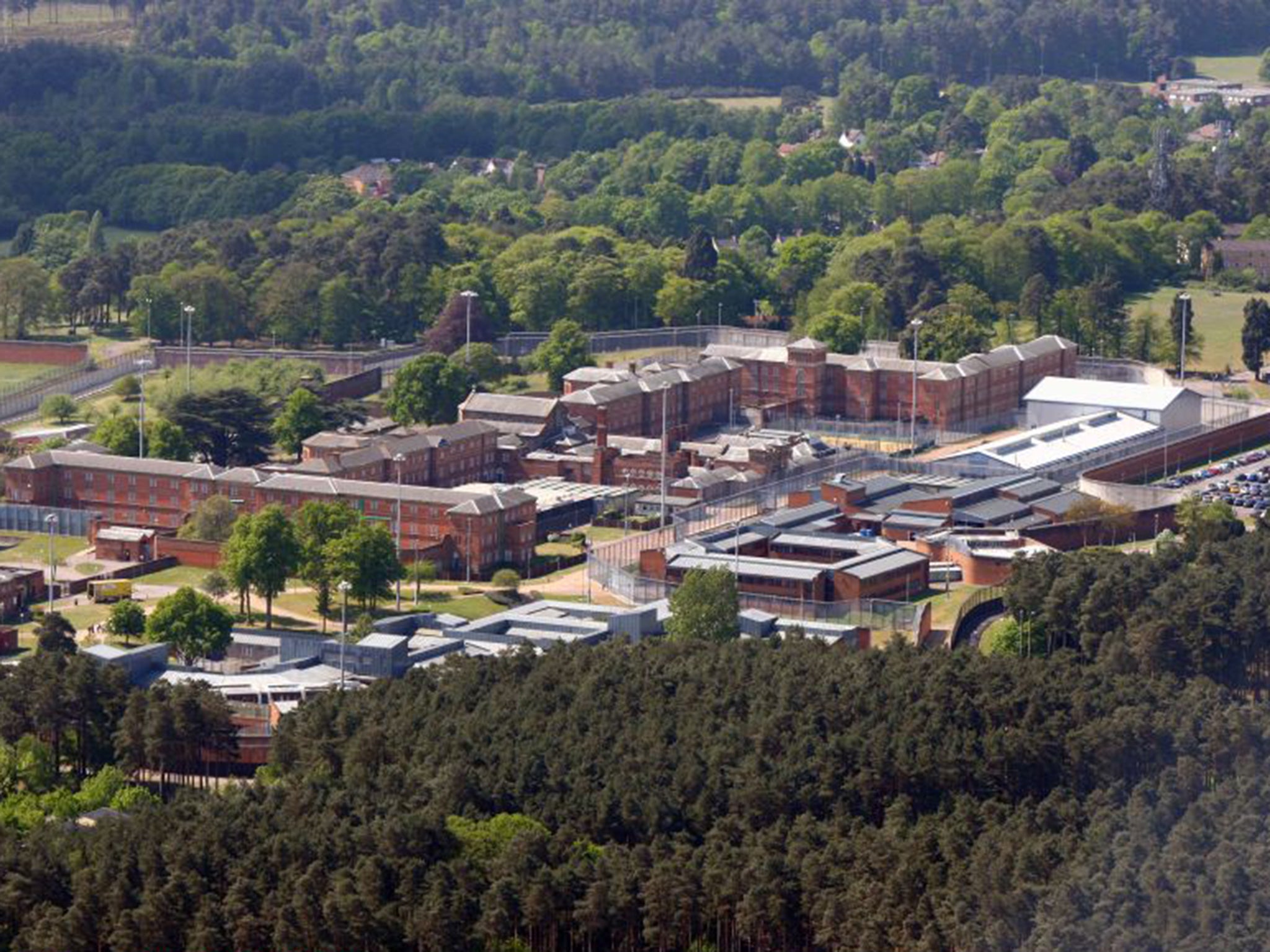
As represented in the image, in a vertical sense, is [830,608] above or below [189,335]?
below

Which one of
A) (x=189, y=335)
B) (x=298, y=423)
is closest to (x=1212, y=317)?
(x=189, y=335)

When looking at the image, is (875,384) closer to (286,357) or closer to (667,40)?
(286,357)

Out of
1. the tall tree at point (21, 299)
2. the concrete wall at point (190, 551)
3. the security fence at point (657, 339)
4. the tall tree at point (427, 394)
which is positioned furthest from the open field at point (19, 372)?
the concrete wall at point (190, 551)

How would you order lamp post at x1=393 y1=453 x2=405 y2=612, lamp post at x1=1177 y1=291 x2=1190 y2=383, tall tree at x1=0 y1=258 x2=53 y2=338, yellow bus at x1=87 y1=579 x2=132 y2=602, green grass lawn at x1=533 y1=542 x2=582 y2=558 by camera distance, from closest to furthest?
lamp post at x1=393 y1=453 x2=405 y2=612, yellow bus at x1=87 y1=579 x2=132 y2=602, green grass lawn at x1=533 y1=542 x2=582 y2=558, lamp post at x1=1177 y1=291 x2=1190 y2=383, tall tree at x1=0 y1=258 x2=53 y2=338

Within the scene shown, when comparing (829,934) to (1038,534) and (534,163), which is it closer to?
(1038,534)

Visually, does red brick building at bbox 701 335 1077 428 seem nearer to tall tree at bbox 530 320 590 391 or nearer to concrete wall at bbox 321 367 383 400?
tall tree at bbox 530 320 590 391

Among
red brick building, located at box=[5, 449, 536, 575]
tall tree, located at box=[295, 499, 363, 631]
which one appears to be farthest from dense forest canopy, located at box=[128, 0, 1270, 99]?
tall tree, located at box=[295, 499, 363, 631]
